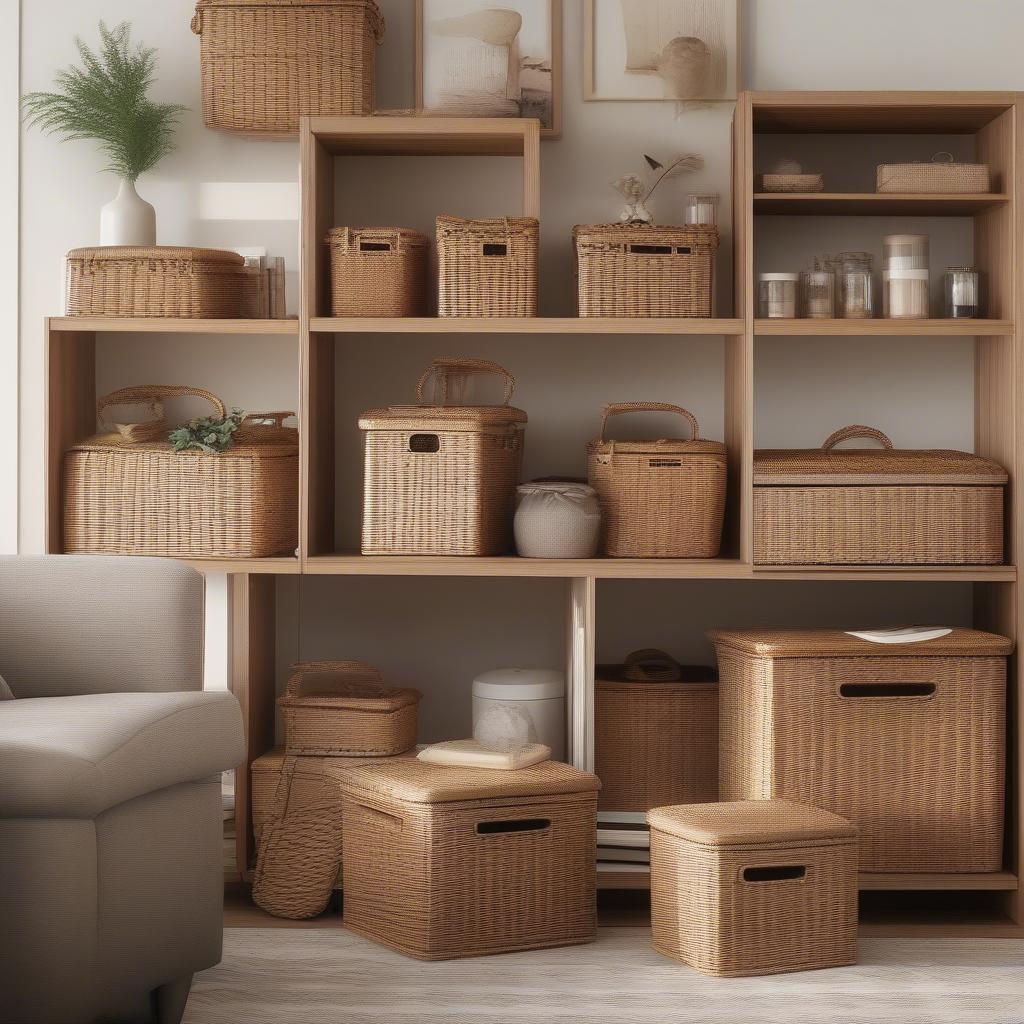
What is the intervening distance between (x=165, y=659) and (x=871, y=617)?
6.06ft

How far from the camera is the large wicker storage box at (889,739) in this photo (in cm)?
288

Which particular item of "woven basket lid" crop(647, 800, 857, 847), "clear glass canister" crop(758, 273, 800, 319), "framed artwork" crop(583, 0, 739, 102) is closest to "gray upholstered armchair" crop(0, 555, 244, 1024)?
"woven basket lid" crop(647, 800, 857, 847)

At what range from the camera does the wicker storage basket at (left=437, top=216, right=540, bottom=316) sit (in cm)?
304

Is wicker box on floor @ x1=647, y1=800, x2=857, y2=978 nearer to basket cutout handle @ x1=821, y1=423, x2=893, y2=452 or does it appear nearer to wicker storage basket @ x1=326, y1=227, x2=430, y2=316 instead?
basket cutout handle @ x1=821, y1=423, x2=893, y2=452

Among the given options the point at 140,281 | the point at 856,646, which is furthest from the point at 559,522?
the point at 140,281

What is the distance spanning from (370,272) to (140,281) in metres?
0.53

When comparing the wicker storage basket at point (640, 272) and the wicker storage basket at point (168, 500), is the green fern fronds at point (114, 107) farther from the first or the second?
the wicker storage basket at point (640, 272)

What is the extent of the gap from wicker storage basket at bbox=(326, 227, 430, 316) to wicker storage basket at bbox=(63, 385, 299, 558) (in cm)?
39

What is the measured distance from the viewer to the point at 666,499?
3.06 metres

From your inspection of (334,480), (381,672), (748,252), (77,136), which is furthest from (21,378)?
(748,252)

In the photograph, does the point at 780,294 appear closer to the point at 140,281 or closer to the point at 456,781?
the point at 456,781

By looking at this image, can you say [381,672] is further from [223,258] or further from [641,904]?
[223,258]

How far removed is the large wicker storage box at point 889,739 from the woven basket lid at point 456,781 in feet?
1.39

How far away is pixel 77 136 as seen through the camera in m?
3.38
